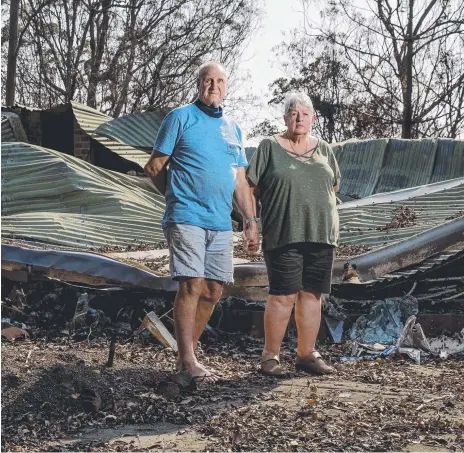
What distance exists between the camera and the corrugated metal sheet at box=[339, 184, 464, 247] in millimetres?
8188

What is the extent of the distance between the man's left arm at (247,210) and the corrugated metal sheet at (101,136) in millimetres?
9373

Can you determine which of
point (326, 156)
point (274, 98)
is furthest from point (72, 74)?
point (326, 156)

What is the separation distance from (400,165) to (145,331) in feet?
28.4

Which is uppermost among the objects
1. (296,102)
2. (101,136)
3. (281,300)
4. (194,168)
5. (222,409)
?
(296,102)

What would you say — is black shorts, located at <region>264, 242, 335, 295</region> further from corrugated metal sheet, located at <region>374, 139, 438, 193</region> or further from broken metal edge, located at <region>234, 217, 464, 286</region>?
corrugated metal sheet, located at <region>374, 139, 438, 193</region>

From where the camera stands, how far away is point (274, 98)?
96.4 ft

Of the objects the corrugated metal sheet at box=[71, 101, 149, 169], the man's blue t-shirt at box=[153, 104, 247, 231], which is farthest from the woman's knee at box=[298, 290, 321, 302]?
the corrugated metal sheet at box=[71, 101, 149, 169]

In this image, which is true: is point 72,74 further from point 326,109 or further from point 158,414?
point 158,414

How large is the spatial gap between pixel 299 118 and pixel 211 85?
1.88 ft

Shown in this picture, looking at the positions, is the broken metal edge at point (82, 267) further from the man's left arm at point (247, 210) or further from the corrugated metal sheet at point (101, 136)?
the corrugated metal sheet at point (101, 136)

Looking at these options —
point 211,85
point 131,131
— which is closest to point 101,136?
point 131,131

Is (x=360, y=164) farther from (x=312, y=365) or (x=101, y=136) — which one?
(x=312, y=365)

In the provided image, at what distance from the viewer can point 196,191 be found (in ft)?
15.8

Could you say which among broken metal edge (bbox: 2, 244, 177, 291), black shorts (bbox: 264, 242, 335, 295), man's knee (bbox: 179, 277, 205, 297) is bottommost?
broken metal edge (bbox: 2, 244, 177, 291)
